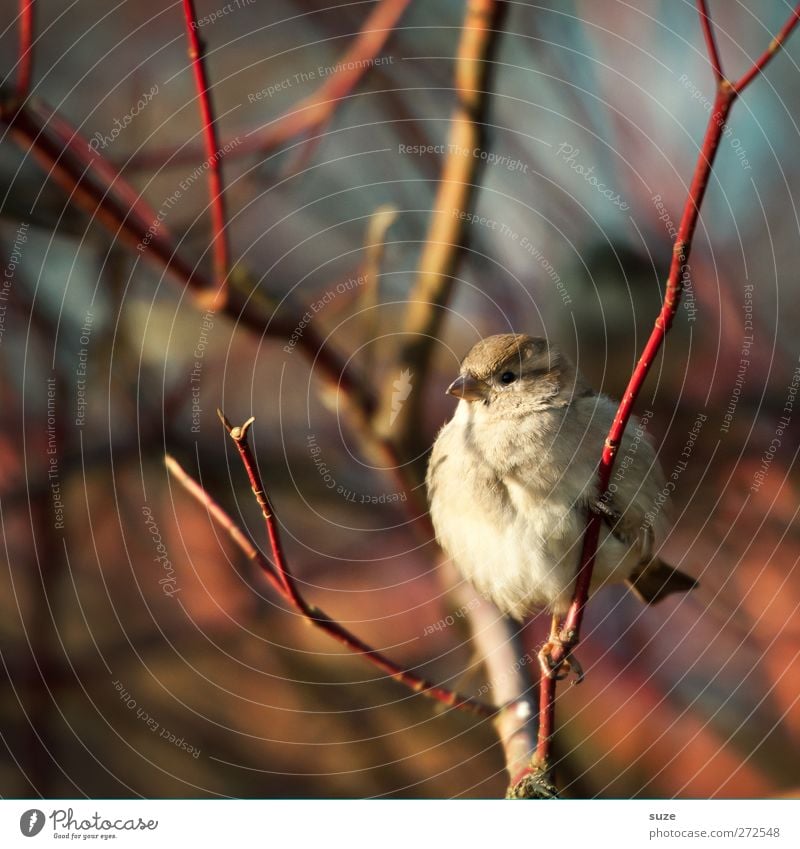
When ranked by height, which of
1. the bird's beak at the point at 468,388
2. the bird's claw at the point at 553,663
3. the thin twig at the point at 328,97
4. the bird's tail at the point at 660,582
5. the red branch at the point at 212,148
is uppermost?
the thin twig at the point at 328,97

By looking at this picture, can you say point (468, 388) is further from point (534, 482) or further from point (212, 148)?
point (212, 148)

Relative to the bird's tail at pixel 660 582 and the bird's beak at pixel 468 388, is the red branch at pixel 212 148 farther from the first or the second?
the bird's tail at pixel 660 582

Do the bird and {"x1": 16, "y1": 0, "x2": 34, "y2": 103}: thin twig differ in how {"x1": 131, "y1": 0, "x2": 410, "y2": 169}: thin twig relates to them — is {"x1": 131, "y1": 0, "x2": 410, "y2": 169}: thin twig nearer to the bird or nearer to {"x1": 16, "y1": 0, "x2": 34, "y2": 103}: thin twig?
{"x1": 16, "y1": 0, "x2": 34, "y2": 103}: thin twig

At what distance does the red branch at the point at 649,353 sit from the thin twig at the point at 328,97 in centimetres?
67

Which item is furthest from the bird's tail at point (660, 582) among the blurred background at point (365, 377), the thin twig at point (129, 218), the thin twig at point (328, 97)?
the thin twig at point (328, 97)

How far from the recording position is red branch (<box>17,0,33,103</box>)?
1.57 meters

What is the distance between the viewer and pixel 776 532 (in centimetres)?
229

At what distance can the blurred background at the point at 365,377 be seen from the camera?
1998mm

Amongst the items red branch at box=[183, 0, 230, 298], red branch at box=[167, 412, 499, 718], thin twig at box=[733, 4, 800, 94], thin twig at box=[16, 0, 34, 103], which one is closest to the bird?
red branch at box=[167, 412, 499, 718]

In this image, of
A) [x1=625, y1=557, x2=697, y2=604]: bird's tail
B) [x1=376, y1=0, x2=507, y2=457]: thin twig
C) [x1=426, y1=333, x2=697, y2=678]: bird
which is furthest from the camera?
[x1=625, y1=557, x2=697, y2=604]: bird's tail

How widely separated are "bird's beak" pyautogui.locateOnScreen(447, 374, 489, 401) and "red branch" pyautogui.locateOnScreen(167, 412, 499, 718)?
0.49 m

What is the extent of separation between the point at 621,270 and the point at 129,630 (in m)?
1.45

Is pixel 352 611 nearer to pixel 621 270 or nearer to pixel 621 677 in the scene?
pixel 621 677
